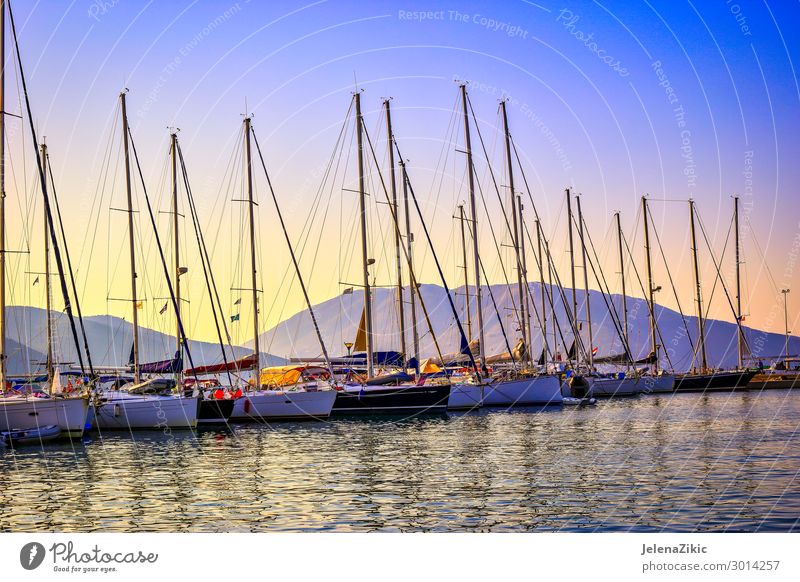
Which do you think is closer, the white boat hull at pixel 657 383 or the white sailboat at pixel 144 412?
the white sailboat at pixel 144 412

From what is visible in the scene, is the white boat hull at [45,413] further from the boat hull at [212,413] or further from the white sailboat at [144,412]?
the boat hull at [212,413]

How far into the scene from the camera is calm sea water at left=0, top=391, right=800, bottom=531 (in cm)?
1652

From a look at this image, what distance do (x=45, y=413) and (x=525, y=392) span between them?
2738 centimetres

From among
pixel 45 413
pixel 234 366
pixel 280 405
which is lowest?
pixel 280 405

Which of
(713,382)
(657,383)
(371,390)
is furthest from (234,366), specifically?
(713,382)

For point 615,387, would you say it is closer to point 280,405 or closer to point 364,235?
point 364,235

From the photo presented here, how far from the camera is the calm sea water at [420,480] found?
650 inches

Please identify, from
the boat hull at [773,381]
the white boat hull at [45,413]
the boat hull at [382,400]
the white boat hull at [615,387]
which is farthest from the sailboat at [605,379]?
the white boat hull at [45,413]

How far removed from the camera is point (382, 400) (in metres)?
45.4

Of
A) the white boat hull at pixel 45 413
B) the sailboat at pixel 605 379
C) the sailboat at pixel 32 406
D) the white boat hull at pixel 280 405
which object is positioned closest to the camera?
the sailboat at pixel 32 406

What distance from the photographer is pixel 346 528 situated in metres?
15.9

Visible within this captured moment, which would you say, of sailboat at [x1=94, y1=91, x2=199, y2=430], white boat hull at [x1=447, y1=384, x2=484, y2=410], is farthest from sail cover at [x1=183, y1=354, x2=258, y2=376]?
white boat hull at [x1=447, y1=384, x2=484, y2=410]

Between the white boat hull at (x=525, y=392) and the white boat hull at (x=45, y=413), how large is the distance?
23198mm

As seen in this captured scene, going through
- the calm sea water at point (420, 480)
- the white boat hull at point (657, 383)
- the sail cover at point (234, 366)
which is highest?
the sail cover at point (234, 366)
